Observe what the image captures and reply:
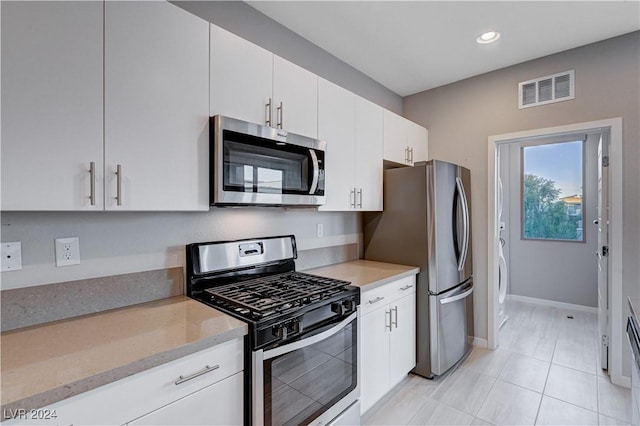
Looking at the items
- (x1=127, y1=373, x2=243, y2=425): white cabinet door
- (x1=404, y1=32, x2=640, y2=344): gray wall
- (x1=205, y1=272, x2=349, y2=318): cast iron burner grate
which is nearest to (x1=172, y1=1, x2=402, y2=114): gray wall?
(x1=404, y1=32, x2=640, y2=344): gray wall

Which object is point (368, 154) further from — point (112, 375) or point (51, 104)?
point (112, 375)

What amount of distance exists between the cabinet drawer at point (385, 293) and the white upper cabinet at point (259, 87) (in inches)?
43.9

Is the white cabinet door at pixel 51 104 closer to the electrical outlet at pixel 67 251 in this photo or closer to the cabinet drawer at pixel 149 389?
the electrical outlet at pixel 67 251

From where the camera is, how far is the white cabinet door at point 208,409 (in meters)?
1.05

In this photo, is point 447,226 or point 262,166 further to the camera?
point 447,226

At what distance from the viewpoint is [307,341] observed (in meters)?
1.47

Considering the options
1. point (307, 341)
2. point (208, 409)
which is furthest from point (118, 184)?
point (307, 341)

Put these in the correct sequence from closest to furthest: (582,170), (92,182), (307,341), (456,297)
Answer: (92,182)
(307,341)
(456,297)
(582,170)

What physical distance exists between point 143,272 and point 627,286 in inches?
131

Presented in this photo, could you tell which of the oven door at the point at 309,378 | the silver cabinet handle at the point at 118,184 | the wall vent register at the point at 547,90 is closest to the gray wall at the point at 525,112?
the wall vent register at the point at 547,90

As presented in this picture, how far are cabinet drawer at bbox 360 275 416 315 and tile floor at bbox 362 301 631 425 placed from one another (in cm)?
73

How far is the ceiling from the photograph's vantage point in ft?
6.75

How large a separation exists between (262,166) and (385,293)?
121 cm

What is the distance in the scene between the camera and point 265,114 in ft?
5.80
